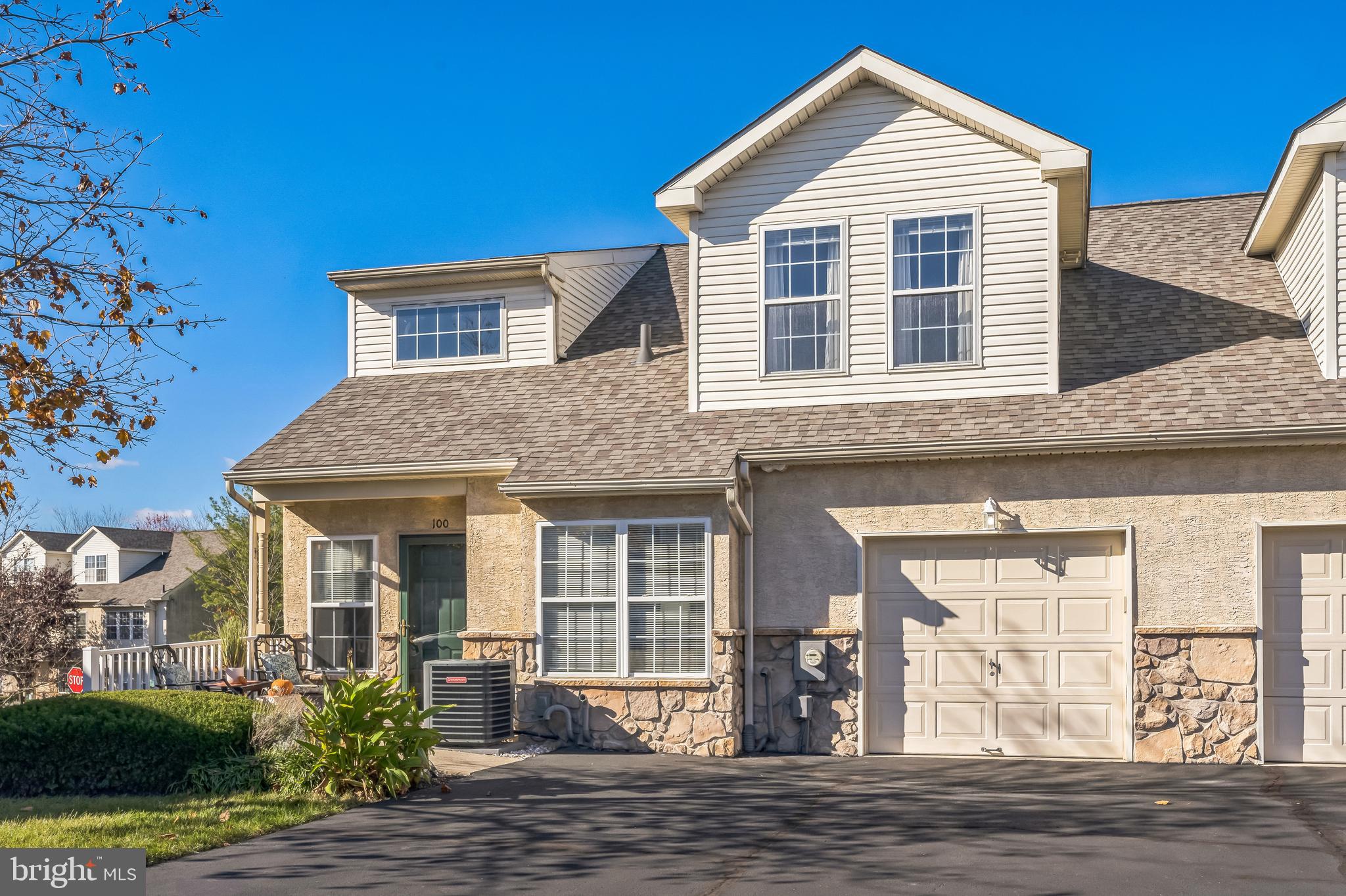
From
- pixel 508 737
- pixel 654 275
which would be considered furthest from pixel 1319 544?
pixel 654 275

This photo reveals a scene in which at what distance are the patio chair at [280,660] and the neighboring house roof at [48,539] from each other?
36814 mm

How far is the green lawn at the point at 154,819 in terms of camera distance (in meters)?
8.08

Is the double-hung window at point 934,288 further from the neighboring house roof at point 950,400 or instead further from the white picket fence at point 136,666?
the white picket fence at point 136,666

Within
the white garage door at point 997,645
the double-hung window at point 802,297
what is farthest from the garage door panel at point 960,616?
the double-hung window at point 802,297

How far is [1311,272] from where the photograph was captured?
12594mm

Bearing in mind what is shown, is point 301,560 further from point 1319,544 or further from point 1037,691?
point 1319,544

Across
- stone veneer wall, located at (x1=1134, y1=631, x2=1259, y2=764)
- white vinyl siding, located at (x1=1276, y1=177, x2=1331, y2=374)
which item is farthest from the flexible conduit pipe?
white vinyl siding, located at (x1=1276, y1=177, x2=1331, y2=374)

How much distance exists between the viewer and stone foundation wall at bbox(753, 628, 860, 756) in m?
12.2

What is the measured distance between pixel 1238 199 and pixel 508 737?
11835 mm

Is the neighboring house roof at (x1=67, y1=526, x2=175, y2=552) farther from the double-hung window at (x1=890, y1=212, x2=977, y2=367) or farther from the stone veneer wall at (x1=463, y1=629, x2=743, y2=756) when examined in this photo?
the double-hung window at (x1=890, y1=212, x2=977, y2=367)

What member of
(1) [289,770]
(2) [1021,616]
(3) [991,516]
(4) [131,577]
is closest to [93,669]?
(1) [289,770]

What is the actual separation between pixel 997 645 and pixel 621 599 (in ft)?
12.4

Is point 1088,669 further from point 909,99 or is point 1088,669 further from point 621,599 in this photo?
point 909,99

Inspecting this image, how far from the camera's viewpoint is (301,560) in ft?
48.8
